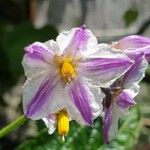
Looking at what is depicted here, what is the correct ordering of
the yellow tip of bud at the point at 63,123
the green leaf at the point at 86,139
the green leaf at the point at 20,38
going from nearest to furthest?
the yellow tip of bud at the point at 63,123
the green leaf at the point at 86,139
the green leaf at the point at 20,38

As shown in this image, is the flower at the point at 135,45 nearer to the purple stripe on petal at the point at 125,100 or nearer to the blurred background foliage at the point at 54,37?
the purple stripe on petal at the point at 125,100

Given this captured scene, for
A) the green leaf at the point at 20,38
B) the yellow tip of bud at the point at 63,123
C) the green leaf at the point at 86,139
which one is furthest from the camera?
the green leaf at the point at 20,38

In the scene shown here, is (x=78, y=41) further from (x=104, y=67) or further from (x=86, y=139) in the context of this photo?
(x=86, y=139)

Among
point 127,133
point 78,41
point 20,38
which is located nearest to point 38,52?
point 78,41

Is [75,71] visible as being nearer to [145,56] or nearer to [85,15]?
[145,56]

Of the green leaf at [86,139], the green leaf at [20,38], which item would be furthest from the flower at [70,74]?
the green leaf at [20,38]

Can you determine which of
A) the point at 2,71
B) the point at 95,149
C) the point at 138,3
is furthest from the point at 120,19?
the point at 95,149
